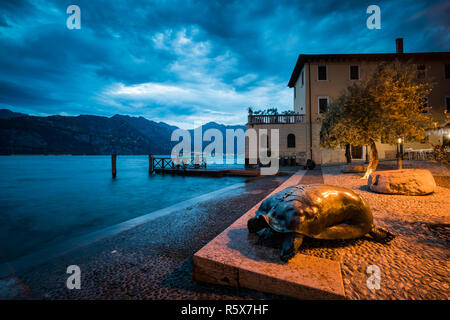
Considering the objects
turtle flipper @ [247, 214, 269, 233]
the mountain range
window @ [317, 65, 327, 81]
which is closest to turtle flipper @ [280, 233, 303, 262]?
turtle flipper @ [247, 214, 269, 233]

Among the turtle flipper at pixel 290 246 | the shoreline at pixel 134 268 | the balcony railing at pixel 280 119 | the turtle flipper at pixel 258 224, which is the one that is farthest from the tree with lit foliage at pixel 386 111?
the balcony railing at pixel 280 119

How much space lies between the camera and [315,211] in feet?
7.87

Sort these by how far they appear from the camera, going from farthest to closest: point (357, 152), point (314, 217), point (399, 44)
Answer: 1. point (399, 44)
2. point (357, 152)
3. point (314, 217)

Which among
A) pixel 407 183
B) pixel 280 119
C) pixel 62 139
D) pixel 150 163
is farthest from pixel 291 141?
pixel 62 139

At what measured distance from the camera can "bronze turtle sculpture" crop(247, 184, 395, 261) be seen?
231 centimetres

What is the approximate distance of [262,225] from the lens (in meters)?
2.69

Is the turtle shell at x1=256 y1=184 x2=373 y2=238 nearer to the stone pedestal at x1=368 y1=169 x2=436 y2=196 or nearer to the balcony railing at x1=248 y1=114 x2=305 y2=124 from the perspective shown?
the stone pedestal at x1=368 y1=169 x2=436 y2=196

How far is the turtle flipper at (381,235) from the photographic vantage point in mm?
2846

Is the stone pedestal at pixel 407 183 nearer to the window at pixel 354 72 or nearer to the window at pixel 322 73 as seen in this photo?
the window at pixel 322 73

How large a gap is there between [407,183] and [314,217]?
5502mm

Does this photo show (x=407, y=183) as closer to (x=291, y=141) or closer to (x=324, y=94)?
(x=291, y=141)

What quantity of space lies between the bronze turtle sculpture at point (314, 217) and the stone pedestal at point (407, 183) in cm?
401
